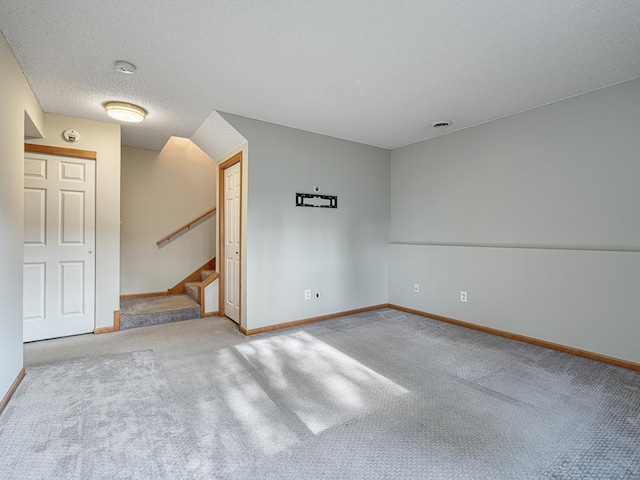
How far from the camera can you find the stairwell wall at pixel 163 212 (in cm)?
484

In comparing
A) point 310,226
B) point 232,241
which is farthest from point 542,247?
point 232,241

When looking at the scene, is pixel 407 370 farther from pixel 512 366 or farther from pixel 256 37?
pixel 256 37

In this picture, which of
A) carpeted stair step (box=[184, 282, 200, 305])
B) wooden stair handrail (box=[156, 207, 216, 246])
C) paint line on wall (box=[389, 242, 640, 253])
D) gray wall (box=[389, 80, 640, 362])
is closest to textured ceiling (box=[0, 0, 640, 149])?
gray wall (box=[389, 80, 640, 362])

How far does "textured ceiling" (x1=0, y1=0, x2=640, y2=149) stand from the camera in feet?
6.24

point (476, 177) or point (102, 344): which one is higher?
point (476, 177)

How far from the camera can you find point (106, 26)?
2.03 m

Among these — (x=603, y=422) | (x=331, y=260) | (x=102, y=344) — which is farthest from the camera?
(x=331, y=260)

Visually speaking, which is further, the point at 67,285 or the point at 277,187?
the point at 277,187

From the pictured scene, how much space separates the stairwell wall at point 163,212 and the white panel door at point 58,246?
47.8 inches

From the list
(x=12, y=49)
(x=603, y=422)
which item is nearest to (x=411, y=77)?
(x=603, y=422)

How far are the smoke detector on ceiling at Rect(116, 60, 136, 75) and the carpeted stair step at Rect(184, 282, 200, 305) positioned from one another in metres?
2.96

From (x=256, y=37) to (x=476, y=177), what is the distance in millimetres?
Answer: 2990

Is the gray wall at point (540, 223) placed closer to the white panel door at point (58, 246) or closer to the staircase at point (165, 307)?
the staircase at point (165, 307)

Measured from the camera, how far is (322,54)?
2.35 metres
